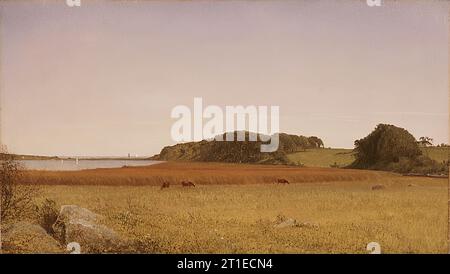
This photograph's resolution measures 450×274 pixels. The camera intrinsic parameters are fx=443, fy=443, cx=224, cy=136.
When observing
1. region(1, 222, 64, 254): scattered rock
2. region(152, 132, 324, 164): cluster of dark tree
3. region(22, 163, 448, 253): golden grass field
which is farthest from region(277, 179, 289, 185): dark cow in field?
region(1, 222, 64, 254): scattered rock

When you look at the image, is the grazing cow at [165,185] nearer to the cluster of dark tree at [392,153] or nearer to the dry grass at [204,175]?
the dry grass at [204,175]

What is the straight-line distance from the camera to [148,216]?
38.0ft

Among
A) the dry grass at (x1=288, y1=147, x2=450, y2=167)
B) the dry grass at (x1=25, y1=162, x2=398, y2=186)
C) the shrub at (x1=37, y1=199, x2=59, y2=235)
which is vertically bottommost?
the shrub at (x1=37, y1=199, x2=59, y2=235)

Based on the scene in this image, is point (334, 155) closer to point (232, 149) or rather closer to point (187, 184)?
point (232, 149)

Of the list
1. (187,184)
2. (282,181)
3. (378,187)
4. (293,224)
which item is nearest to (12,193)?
(187,184)

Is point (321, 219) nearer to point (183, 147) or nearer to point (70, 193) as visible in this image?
point (183, 147)

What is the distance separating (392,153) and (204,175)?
6692 mm

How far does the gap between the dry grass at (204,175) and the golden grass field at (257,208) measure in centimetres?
4

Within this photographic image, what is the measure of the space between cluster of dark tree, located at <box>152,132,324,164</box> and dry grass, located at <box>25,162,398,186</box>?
45 centimetres

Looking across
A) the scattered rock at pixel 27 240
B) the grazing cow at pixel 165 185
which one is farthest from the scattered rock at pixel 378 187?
the scattered rock at pixel 27 240

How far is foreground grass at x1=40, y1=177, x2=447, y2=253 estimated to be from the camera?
10.3 metres

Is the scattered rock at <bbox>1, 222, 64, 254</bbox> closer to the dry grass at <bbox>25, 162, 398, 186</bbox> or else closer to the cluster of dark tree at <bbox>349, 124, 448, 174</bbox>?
the dry grass at <bbox>25, 162, 398, 186</bbox>
